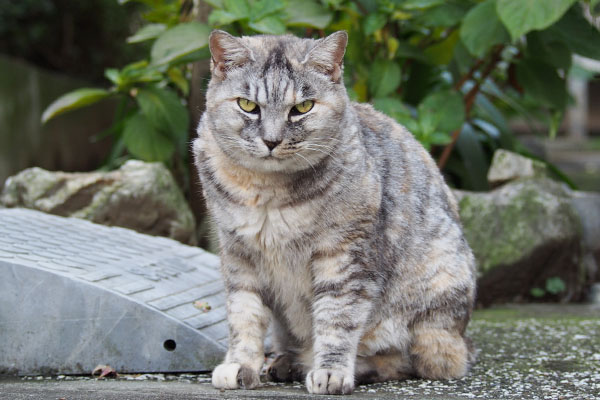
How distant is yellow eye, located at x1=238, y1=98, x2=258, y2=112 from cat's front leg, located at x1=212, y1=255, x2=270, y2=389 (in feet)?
1.80

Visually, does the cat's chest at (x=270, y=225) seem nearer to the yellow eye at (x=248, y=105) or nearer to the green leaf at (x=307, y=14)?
the yellow eye at (x=248, y=105)

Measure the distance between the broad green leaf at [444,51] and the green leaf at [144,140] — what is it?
176cm

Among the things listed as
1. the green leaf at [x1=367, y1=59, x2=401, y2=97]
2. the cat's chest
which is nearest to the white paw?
the cat's chest

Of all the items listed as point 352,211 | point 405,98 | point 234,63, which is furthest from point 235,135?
point 405,98

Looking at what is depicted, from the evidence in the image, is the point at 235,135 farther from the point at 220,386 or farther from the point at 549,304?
the point at 549,304

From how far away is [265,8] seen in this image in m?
3.88

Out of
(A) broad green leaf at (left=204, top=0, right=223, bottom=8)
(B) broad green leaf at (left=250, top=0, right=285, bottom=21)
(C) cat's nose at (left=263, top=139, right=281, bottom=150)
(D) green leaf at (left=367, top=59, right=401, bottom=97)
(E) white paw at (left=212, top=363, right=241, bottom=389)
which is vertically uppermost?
(A) broad green leaf at (left=204, top=0, right=223, bottom=8)

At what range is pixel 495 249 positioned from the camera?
4.27 meters

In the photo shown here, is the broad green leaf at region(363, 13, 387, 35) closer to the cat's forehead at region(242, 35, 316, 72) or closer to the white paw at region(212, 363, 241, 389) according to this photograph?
the cat's forehead at region(242, 35, 316, 72)

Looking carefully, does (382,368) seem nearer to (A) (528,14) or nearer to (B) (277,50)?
(B) (277,50)

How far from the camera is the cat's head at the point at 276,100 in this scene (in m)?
2.46

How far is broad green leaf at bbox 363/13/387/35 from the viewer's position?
13.7 ft

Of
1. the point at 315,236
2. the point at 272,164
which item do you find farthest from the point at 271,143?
the point at 315,236

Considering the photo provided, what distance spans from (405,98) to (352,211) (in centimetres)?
274
